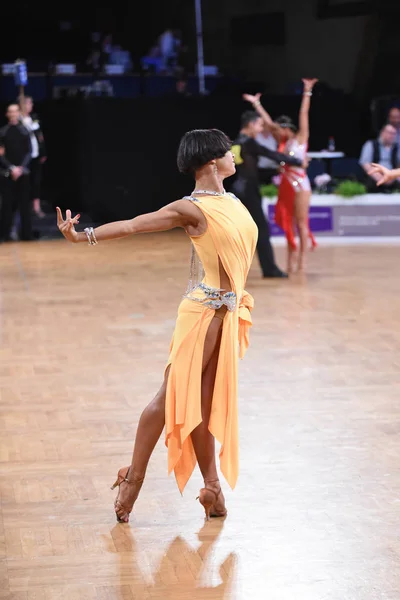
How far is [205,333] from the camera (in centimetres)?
352

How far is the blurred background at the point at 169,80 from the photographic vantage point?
48.3 feet

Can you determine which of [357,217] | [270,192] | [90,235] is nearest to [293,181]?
[270,192]

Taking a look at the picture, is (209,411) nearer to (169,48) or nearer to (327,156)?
(327,156)

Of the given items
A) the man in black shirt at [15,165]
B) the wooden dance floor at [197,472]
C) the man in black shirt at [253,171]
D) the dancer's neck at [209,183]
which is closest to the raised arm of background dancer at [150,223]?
the dancer's neck at [209,183]

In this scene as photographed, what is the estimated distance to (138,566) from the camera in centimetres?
322

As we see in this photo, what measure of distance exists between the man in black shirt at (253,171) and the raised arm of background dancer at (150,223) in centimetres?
555

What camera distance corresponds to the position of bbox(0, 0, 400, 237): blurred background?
48.3 ft

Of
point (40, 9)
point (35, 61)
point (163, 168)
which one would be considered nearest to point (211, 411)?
point (163, 168)

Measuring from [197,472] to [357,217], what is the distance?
890 centimetres

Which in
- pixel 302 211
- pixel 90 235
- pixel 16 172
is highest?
pixel 90 235

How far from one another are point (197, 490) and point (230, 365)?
2.27 ft

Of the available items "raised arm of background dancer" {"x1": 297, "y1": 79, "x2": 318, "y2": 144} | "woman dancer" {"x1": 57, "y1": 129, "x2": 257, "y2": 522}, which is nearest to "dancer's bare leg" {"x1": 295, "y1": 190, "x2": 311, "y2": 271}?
"raised arm of background dancer" {"x1": 297, "y1": 79, "x2": 318, "y2": 144}

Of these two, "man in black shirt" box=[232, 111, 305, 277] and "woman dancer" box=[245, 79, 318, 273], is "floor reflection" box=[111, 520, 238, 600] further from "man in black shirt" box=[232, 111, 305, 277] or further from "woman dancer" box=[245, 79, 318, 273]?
"woman dancer" box=[245, 79, 318, 273]

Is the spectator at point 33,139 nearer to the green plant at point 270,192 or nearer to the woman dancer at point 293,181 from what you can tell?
the green plant at point 270,192
